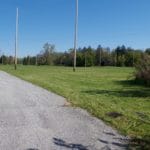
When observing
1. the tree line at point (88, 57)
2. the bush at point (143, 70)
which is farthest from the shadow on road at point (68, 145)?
the tree line at point (88, 57)

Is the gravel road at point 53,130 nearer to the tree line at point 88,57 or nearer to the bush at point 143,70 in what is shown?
the bush at point 143,70

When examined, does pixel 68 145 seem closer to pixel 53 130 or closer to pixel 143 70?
Answer: pixel 53 130

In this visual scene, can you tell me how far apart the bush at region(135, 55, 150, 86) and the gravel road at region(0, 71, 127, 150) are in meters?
10.9

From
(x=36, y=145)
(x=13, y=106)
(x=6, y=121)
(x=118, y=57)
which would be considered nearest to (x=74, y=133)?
(x=36, y=145)

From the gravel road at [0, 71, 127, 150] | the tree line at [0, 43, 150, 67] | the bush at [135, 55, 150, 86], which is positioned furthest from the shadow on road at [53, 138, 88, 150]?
the tree line at [0, 43, 150, 67]

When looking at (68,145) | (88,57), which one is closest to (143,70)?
(68,145)

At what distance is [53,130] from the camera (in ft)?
25.7

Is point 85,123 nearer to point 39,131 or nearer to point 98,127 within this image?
point 98,127

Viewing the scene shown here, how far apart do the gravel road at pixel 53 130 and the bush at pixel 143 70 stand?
10927 millimetres

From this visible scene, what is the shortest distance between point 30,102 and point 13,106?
100 cm

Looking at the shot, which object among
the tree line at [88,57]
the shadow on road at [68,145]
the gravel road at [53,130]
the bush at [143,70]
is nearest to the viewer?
the shadow on road at [68,145]

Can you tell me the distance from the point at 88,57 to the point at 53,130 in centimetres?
8328

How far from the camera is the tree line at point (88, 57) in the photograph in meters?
88.7

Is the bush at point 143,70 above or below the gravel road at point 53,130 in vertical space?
above
